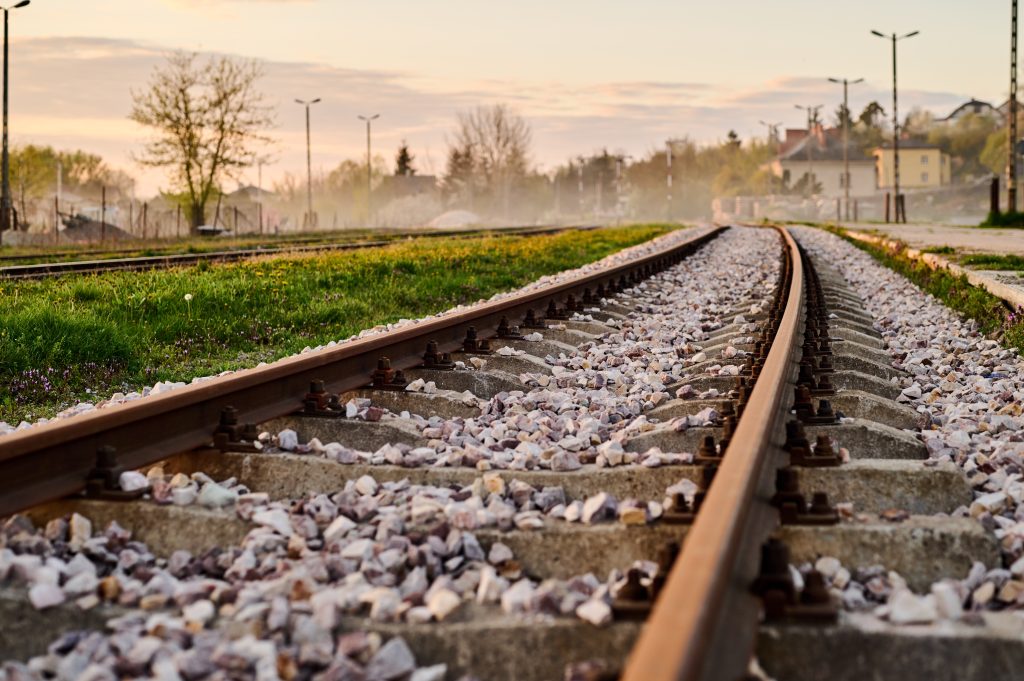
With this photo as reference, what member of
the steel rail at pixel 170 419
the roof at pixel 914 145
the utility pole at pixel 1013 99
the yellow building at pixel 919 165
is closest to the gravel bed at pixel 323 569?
the steel rail at pixel 170 419

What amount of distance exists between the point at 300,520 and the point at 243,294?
843 cm

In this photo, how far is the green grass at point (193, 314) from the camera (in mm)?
7930

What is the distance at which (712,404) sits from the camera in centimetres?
571

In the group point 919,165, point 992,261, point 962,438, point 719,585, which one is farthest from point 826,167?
point 719,585

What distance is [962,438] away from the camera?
512cm

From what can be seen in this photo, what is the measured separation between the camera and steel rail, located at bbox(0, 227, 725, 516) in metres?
3.91

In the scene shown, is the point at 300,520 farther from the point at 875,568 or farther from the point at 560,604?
the point at 875,568

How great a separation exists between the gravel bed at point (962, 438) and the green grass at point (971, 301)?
15 cm

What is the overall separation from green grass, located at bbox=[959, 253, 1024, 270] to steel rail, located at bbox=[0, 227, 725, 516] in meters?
11.1

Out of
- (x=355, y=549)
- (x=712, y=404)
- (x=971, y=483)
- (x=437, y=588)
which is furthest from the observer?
(x=712, y=404)

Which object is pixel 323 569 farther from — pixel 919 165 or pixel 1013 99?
pixel 919 165

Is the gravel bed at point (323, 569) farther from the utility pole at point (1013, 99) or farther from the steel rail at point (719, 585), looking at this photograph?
the utility pole at point (1013, 99)

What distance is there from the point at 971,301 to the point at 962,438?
7622 millimetres

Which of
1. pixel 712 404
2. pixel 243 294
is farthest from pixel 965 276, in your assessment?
pixel 712 404
